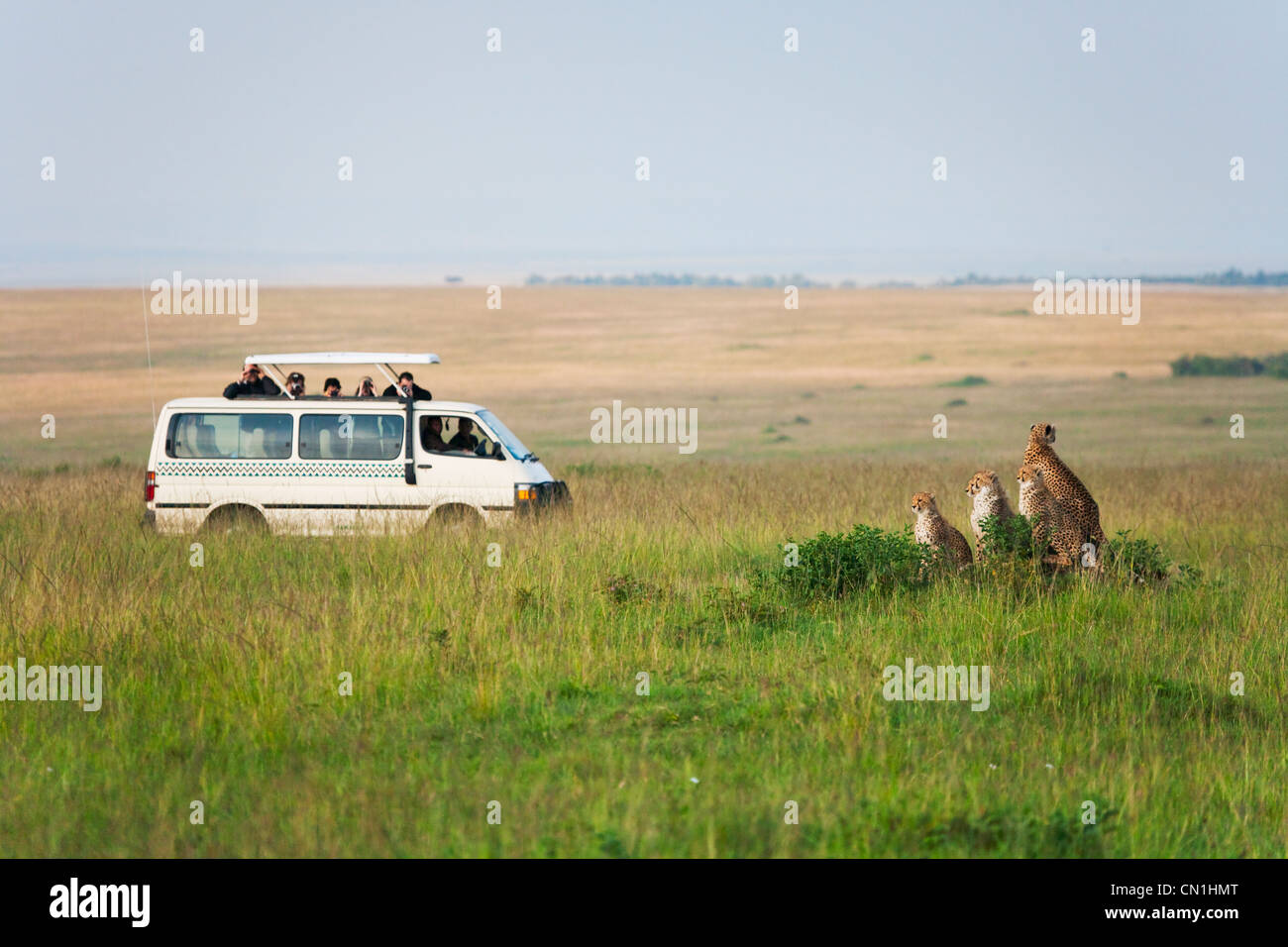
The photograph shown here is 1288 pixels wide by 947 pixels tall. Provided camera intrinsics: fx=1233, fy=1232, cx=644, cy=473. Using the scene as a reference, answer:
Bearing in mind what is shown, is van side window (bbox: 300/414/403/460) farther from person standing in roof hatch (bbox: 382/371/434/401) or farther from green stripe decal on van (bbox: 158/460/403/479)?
person standing in roof hatch (bbox: 382/371/434/401)

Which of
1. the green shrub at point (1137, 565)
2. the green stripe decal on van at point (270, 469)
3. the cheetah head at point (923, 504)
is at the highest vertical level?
the green stripe decal on van at point (270, 469)

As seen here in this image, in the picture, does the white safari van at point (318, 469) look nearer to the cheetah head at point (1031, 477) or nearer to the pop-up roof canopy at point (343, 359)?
the pop-up roof canopy at point (343, 359)

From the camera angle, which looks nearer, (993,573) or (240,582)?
(993,573)

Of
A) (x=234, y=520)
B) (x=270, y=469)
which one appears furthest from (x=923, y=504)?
(x=234, y=520)

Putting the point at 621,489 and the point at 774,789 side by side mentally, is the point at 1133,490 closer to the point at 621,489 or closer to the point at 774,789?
the point at 621,489

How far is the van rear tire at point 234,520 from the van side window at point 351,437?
3.18 ft

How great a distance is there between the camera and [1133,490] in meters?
22.5

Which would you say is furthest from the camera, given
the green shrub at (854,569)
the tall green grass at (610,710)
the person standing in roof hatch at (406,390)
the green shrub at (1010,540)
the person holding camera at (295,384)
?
the person holding camera at (295,384)

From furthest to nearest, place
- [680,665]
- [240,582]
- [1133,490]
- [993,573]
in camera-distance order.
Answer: [1133,490]
[240,582]
[993,573]
[680,665]

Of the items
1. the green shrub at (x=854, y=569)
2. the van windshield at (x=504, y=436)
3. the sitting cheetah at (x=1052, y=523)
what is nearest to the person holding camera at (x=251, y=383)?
the van windshield at (x=504, y=436)

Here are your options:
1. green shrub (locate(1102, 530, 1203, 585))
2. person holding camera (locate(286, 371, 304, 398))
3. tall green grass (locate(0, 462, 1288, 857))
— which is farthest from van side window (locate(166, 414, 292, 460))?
green shrub (locate(1102, 530, 1203, 585))

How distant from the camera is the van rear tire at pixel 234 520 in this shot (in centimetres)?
1523
